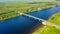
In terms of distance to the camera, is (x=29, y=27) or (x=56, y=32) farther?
(x=29, y=27)

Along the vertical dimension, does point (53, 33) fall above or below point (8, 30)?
above

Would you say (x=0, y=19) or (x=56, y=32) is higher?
(x=56, y=32)

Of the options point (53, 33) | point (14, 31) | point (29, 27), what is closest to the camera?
point (53, 33)

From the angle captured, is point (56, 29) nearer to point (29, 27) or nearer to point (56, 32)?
point (56, 32)

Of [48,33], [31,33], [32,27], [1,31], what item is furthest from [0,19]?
[48,33]

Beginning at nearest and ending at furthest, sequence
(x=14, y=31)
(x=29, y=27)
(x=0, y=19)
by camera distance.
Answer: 1. (x=14, y=31)
2. (x=29, y=27)
3. (x=0, y=19)

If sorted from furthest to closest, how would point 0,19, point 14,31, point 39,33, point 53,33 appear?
point 0,19 → point 14,31 → point 39,33 → point 53,33

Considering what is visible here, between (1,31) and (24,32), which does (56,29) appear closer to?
(24,32)

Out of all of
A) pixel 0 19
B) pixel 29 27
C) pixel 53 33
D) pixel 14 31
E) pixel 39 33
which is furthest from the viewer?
pixel 0 19

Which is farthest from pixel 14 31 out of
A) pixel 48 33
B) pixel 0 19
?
pixel 0 19
